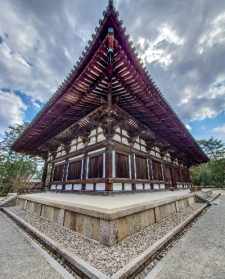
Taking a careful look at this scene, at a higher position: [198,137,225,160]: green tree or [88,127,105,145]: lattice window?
[198,137,225,160]: green tree

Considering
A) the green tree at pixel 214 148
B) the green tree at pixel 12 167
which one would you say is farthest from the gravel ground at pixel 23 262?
the green tree at pixel 214 148

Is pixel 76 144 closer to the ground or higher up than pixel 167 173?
higher up

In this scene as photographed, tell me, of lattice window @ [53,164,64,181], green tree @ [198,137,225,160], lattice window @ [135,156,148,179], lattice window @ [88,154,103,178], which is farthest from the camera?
green tree @ [198,137,225,160]

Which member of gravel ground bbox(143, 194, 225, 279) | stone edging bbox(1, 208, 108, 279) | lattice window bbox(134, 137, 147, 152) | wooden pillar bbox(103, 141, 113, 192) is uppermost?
lattice window bbox(134, 137, 147, 152)

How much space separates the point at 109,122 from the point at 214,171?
28274 millimetres

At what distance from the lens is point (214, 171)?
25641 millimetres

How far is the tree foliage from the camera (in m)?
25.2

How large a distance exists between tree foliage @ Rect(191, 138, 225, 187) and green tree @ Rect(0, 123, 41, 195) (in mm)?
28062

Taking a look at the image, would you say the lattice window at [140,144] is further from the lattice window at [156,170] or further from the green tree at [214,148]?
the green tree at [214,148]

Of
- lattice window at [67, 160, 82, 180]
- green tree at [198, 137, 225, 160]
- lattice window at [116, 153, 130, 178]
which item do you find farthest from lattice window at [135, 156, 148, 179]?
green tree at [198, 137, 225, 160]

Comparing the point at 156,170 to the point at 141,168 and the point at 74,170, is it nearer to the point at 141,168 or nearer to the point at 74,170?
the point at 141,168

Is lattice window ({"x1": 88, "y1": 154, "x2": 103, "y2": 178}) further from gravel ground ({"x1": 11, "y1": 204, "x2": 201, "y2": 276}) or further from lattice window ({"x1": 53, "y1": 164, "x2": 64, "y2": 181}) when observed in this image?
lattice window ({"x1": 53, "y1": 164, "x2": 64, "y2": 181})

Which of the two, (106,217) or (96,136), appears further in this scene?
(96,136)

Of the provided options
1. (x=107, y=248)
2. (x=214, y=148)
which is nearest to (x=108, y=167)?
(x=107, y=248)
